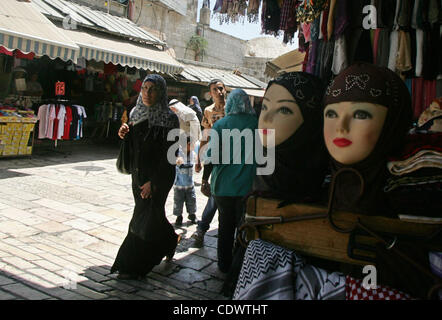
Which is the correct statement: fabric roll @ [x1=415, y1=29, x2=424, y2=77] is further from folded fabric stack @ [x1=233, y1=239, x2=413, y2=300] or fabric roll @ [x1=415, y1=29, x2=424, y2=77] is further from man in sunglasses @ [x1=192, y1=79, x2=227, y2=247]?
folded fabric stack @ [x1=233, y1=239, x2=413, y2=300]

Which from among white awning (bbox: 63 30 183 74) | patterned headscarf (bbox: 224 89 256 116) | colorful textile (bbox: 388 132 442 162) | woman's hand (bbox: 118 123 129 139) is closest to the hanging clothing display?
white awning (bbox: 63 30 183 74)

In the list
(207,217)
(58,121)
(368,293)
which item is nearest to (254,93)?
(58,121)

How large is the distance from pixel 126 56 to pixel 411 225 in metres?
9.48

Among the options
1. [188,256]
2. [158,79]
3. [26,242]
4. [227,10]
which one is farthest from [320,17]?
[26,242]

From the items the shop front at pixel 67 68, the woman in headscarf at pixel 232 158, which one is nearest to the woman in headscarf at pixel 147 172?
the woman in headscarf at pixel 232 158

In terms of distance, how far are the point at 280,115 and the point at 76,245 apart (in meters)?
3.00

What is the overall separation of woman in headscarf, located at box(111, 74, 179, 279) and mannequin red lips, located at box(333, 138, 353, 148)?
201 centimetres

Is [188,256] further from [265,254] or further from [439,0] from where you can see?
[439,0]

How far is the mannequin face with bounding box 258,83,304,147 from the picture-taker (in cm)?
199

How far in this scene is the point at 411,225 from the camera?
150 cm

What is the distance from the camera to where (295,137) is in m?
1.99

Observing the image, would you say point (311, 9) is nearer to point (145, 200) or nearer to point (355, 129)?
point (355, 129)

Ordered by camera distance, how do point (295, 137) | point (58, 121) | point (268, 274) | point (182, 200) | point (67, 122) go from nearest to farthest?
1. point (268, 274)
2. point (295, 137)
3. point (182, 200)
4. point (58, 121)
5. point (67, 122)

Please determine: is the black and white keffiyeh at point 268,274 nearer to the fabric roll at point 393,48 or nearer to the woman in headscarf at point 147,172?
the woman in headscarf at point 147,172
